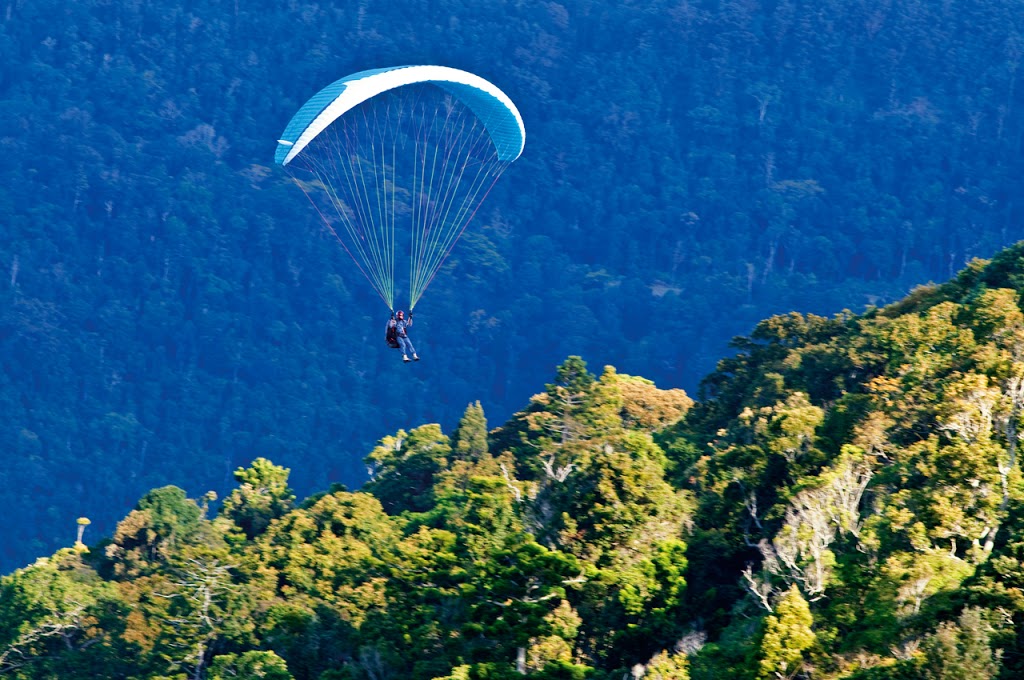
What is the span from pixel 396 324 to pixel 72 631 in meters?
23.8

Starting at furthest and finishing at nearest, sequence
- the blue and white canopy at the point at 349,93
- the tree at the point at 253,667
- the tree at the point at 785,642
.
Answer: the tree at the point at 253,667
the blue and white canopy at the point at 349,93
the tree at the point at 785,642

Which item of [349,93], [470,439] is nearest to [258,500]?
[470,439]

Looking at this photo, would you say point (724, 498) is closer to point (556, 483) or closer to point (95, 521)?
point (556, 483)

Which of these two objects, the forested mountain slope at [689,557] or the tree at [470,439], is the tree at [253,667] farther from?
the tree at [470,439]

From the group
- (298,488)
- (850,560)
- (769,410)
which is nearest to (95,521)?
(298,488)

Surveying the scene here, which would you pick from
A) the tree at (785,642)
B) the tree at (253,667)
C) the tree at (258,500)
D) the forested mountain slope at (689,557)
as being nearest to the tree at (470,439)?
the tree at (258,500)

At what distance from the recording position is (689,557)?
47.3 metres

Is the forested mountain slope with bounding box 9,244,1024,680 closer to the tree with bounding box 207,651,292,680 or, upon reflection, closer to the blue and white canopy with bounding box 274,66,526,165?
the tree with bounding box 207,651,292,680

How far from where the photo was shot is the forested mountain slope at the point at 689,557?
3841 centimetres

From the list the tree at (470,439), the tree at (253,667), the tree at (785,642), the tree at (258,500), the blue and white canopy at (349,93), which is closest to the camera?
the tree at (785,642)

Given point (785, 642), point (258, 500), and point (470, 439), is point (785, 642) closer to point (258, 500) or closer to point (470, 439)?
point (258, 500)

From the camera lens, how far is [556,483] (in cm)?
4938

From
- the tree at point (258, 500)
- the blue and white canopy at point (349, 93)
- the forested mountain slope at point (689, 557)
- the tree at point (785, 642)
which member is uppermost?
the tree at point (258, 500)

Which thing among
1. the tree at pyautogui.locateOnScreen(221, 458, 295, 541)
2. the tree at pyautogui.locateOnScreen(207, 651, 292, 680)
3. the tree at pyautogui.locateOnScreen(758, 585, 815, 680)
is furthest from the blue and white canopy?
the tree at pyautogui.locateOnScreen(221, 458, 295, 541)
